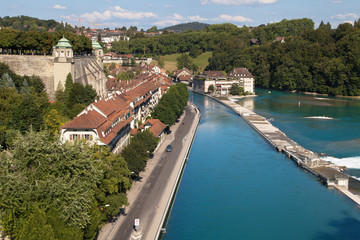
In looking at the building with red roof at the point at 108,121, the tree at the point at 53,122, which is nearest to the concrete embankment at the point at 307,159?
the building with red roof at the point at 108,121

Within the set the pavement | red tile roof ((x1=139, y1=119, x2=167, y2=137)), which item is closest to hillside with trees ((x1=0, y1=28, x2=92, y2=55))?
red tile roof ((x1=139, y1=119, x2=167, y2=137))

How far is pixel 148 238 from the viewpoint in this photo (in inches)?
977

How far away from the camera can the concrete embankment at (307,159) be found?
36.1m

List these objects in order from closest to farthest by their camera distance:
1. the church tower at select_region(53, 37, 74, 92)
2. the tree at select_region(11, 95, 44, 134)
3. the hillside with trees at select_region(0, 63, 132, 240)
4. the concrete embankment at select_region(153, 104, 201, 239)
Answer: the hillside with trees at select_region(0, 63, 132, 240)
the concrete embankment at select_region(153, 104, 201, 239)
the tree at select_region(11, 95, 44, 134)
the church tower at select_region(53, 37, 74, 92)

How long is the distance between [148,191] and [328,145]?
27369 mm

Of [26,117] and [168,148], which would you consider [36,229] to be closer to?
[26,117]

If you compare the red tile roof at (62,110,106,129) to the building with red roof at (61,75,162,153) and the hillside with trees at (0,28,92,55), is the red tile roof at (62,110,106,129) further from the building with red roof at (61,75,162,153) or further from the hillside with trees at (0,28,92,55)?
the hillside with trees at (0,28,92,55)

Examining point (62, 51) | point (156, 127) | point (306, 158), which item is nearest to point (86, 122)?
point (156, 127)

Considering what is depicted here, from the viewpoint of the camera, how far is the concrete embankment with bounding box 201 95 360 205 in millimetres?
36062

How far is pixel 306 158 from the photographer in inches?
1693

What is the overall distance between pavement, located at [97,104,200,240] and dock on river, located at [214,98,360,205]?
1144 cm

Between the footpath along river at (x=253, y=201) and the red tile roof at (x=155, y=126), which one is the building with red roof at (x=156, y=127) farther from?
the footpath along river at (x=253, y=201)

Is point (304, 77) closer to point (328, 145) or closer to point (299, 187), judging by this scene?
point (328, 145)

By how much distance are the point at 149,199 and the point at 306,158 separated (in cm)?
2005
